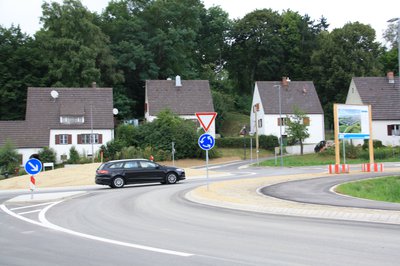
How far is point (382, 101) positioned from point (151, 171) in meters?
47.8

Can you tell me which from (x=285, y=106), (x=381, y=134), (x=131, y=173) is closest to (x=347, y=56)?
(x=285, y=106)

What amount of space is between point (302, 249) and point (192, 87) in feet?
212

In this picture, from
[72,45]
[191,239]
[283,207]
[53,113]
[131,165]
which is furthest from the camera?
[72,45]

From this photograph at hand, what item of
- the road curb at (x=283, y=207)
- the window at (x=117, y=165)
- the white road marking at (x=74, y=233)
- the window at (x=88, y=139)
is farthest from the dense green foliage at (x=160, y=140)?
the white road marking at (x=74, y=233)

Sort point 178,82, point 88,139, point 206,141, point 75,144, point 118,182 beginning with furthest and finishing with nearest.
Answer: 1. point 178,82
2. point 88,139
3. point 75,144
4. point 118,182
5. point 206,141

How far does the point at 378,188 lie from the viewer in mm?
26719

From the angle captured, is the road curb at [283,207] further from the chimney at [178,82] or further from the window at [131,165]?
the chimney at [178,82]

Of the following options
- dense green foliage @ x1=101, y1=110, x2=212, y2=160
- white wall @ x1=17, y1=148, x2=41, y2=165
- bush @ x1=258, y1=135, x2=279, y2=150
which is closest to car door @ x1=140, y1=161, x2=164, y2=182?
dense green foliage @ x1=101, y1=110, x2=212, y2=160

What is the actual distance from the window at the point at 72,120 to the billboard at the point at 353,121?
3626cm

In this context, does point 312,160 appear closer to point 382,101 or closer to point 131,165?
point 382,101

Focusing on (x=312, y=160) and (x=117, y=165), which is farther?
(x=312, y=160)

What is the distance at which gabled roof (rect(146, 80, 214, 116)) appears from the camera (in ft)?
230

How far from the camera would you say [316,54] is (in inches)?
3206

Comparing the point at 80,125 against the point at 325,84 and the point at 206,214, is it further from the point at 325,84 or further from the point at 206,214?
the point at 206,214
